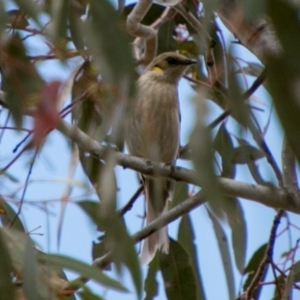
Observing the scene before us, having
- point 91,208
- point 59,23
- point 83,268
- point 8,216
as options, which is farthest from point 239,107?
point 8,216

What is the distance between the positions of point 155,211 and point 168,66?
81 cm

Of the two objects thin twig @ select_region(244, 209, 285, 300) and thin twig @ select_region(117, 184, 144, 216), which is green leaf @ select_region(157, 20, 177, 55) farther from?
thin twig @ select_region(244, 209, 285, 300)

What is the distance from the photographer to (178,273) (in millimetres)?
2961

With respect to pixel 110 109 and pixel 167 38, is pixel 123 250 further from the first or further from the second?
pixel 167 38

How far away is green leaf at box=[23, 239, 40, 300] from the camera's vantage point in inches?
51.6

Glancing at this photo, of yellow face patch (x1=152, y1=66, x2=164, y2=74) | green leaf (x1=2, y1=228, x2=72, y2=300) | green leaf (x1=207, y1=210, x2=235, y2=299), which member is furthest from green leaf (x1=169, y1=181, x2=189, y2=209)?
green leaf (x1=2, y1=228, x2=72, y2=300)

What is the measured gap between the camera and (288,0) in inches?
37.2

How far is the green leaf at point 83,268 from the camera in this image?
1489mm

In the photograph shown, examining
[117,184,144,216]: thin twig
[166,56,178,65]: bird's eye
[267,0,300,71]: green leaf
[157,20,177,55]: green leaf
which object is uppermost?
[166,56,178,65]: bird's eye

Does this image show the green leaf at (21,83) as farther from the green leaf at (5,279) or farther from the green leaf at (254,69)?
the green leaf at (254,69)

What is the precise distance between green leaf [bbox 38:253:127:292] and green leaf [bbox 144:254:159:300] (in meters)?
1.45

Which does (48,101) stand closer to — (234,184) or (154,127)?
(234,184)

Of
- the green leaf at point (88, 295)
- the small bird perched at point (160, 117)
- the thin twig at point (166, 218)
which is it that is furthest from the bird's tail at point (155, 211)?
Result: the green leaf at point (88, 295)

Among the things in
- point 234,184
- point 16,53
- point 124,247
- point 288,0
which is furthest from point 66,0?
point 234,184
